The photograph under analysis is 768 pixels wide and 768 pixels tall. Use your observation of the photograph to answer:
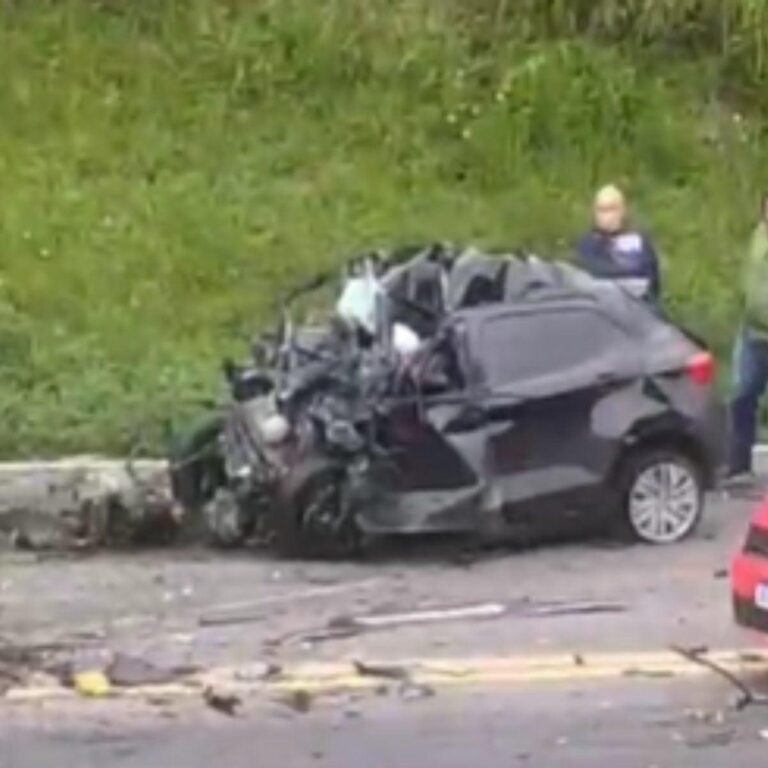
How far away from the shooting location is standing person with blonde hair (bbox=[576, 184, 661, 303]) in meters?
17.9

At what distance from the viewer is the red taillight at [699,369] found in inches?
626

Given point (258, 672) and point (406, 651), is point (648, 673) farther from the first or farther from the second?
point (258, 672)

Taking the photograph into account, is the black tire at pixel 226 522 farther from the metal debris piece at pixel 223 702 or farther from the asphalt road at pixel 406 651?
the metal debris piece at pixel 223 702

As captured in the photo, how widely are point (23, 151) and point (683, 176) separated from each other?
483 cm

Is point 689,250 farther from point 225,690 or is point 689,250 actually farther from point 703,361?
A: point 225,690

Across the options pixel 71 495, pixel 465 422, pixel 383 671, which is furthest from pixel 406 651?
pixel 71 495

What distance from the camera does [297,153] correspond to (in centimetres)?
2180

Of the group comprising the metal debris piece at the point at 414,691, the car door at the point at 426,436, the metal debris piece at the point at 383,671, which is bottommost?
the metal debris piece at the point at 414,691

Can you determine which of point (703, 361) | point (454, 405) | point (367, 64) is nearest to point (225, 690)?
point (454, 405)

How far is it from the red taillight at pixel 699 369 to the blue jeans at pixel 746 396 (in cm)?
135

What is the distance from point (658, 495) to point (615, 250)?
270cm

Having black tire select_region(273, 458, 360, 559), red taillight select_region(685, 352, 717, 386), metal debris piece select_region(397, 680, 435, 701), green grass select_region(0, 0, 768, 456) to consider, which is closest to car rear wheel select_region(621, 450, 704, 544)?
red taillight select_region(685, 352, 717, 386)

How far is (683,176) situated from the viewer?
72.7 ft

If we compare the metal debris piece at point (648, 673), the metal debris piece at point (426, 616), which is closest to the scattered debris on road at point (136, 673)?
the metal debris piece at point (426, 616)
